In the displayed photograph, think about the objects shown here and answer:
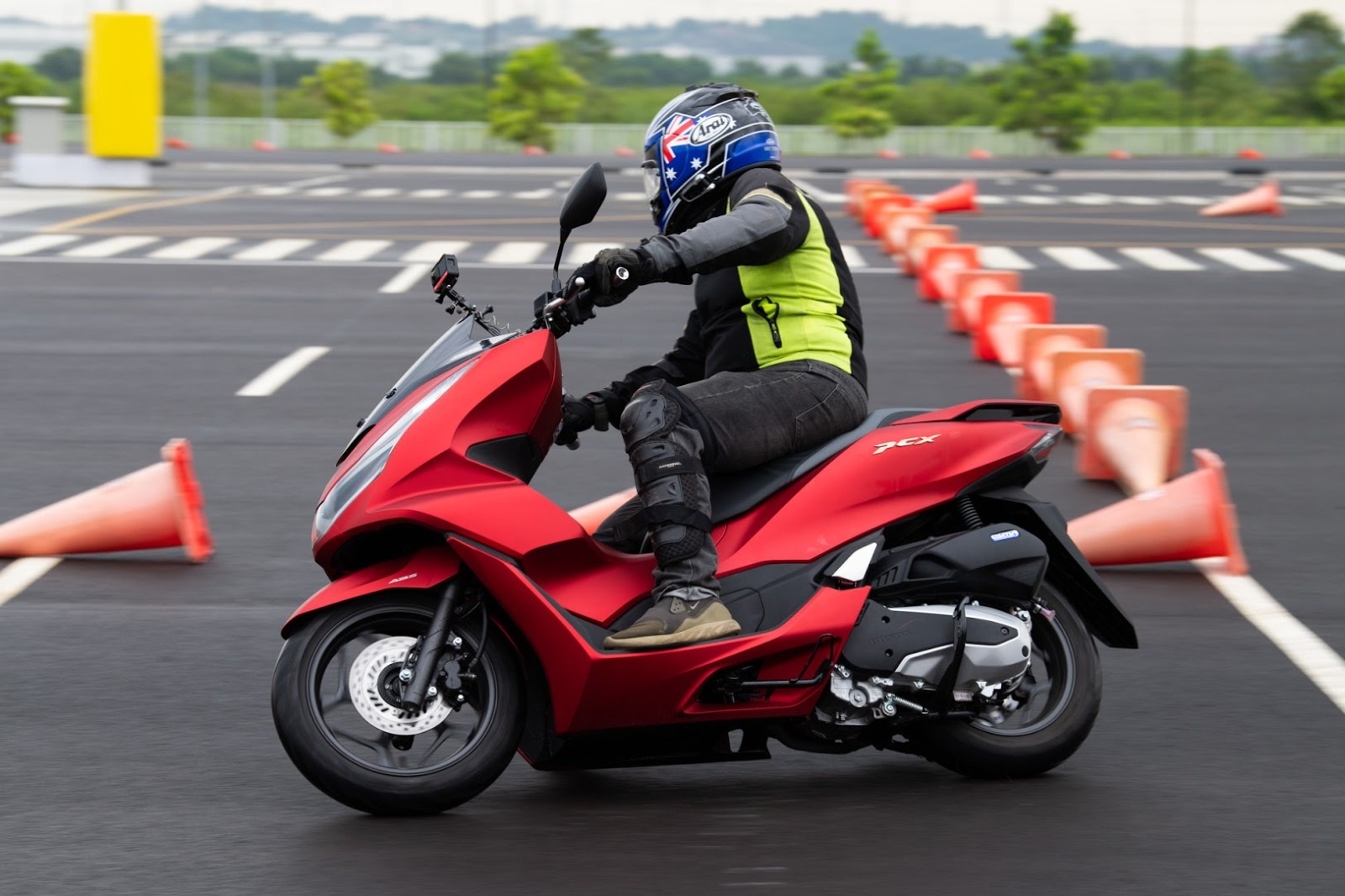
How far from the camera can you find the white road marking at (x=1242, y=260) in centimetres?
2070

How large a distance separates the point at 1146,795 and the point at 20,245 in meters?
18.7

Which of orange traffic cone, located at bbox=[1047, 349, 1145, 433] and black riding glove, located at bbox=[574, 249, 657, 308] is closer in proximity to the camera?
black riding glove, located at bbox=[574, 249, 657, 308]

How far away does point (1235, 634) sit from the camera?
695 cm

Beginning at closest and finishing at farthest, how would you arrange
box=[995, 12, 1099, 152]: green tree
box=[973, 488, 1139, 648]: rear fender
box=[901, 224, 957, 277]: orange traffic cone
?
box=[973, 488, 1139, 648]: rear fender, box=[901, 224, 957, 277]: orange traffic cone, box=[995, 12, 1099, 152]: green tree

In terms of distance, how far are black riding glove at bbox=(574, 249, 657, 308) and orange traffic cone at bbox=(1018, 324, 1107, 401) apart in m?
7.20

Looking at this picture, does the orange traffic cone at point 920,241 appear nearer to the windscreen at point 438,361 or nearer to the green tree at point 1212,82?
the windscreen at point 438,361

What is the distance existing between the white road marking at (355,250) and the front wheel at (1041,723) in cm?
1618

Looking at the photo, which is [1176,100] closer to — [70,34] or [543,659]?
[70,34]

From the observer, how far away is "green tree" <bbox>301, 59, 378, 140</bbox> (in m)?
65.8

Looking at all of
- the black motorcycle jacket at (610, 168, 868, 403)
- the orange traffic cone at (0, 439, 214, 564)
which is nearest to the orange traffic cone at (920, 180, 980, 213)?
the orange traffic cone at (0, 439, 214, 564)

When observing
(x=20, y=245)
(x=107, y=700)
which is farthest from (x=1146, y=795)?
(x=20, y=245)

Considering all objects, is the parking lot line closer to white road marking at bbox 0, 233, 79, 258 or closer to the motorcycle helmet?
white road marking at bbox 0, 233, 79, 258

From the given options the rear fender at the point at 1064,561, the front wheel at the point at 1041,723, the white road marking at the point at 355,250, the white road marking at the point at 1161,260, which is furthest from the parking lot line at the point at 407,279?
the front wheel at the point at 1041,723

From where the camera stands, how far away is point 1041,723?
17.3ft
